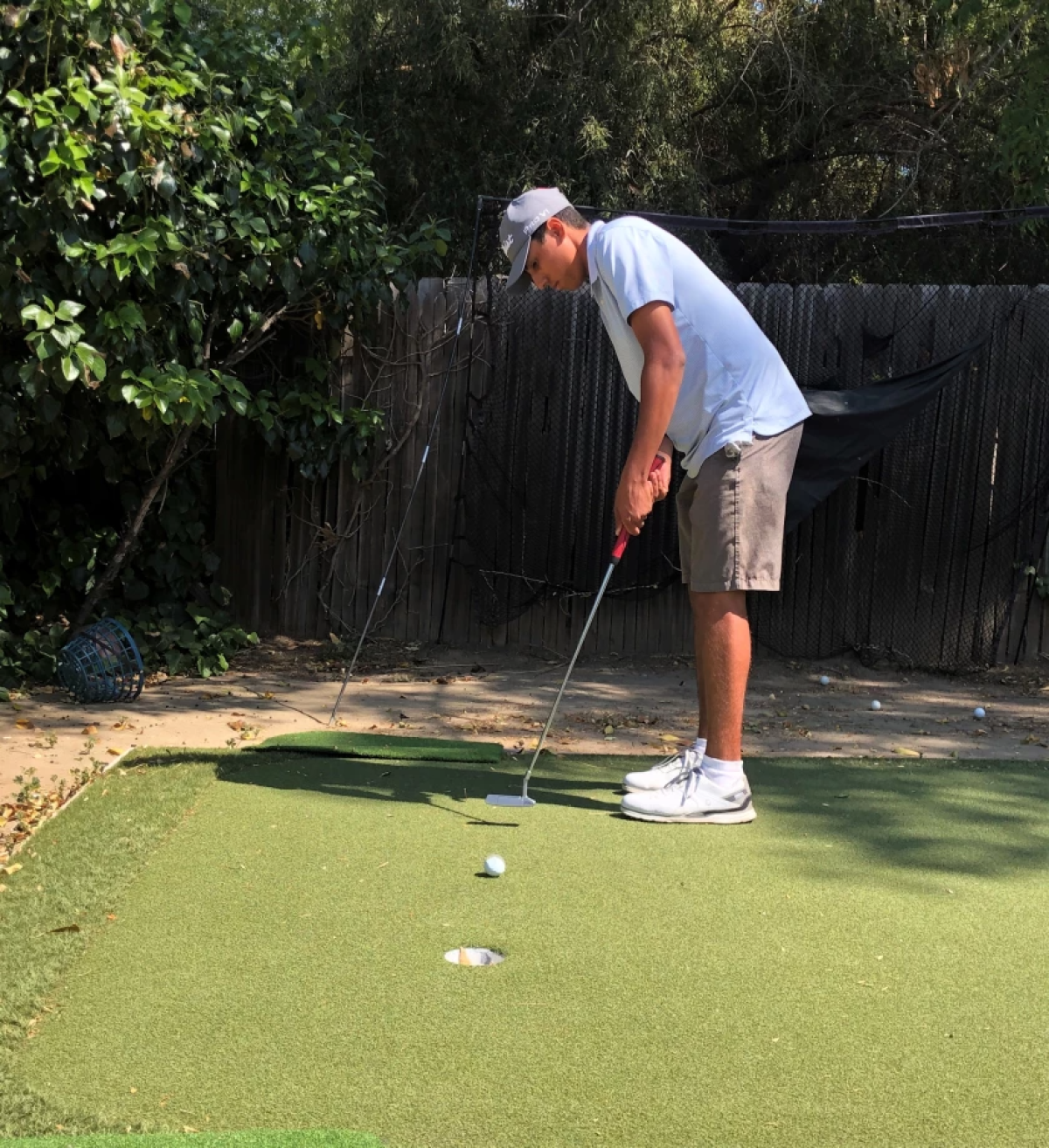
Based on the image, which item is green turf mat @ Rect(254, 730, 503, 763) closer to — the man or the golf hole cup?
the man

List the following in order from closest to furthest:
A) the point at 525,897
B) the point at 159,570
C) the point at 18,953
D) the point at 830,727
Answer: the point at 18,953 < the point at 525,897 < the point at 830,727 < the point at 159,570

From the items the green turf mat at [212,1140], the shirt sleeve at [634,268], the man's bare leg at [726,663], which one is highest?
the shirt sleeve at [634,268]

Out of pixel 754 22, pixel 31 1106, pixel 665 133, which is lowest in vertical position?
pixel 31 1106

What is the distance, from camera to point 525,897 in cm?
281

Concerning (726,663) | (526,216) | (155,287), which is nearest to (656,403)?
(526,216)

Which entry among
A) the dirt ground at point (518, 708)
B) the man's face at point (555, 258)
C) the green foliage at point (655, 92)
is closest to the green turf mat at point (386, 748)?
the dirt ground at point (518, 708)

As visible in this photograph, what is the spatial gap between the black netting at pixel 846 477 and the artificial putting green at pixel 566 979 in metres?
2.81

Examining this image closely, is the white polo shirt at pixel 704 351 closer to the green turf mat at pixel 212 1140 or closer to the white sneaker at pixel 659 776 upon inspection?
the white sneaker at pixel 659 776

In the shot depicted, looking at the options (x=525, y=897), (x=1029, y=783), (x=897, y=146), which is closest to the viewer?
(x=525, y=897)

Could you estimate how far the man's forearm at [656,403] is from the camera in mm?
→ 3305

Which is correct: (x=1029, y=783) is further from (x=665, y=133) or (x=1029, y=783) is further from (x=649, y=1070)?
(x=665, y=133)

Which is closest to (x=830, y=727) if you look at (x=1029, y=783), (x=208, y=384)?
(x=1029, y=783)

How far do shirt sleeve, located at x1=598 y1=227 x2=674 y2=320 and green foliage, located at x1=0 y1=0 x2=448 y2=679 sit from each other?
7.11 feet

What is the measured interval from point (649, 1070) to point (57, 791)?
7.77 ft
